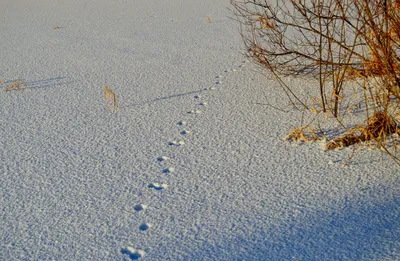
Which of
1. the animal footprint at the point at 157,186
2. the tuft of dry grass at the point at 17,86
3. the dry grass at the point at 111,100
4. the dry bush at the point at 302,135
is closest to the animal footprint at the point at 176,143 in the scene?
the animal footprint at the point at 157,186

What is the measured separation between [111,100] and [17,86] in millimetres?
1075

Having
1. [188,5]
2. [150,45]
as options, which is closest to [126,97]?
[150,45]

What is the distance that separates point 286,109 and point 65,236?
1924 mm

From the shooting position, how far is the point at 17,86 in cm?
464

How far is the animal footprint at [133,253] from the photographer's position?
2150mm

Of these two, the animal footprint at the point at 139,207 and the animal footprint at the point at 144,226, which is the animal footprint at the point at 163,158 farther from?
the animal footprint at the point at 144,226

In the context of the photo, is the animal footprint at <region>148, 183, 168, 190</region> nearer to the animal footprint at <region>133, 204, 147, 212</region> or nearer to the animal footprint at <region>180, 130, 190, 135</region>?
the animal footprint at <region>133, 204, 147, 212</region>

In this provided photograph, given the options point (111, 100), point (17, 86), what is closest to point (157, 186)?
point (111, 100)

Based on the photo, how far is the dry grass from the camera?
3.94m

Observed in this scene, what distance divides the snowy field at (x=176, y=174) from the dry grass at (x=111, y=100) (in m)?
0.07

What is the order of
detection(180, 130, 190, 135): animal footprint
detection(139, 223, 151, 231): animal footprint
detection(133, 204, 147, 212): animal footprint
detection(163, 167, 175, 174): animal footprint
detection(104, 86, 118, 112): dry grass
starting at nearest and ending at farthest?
detection(139, 223, 151, 231): animal footprint → detection(133, 204, 147, 212): animal footprint → detection(163, 167, 175, 174): animal footprint → detection(180, 130, 190, 135): animal footprint → detection(104, 86, 118, 112): dry grass

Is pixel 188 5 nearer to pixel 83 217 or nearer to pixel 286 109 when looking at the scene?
pixel 286 109

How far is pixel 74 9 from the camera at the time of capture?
8.22 meters

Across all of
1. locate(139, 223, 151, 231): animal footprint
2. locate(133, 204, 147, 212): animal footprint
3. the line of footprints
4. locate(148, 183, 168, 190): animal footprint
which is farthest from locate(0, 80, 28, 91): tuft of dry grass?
locate(139, 223, 151, 231): animal footprint
